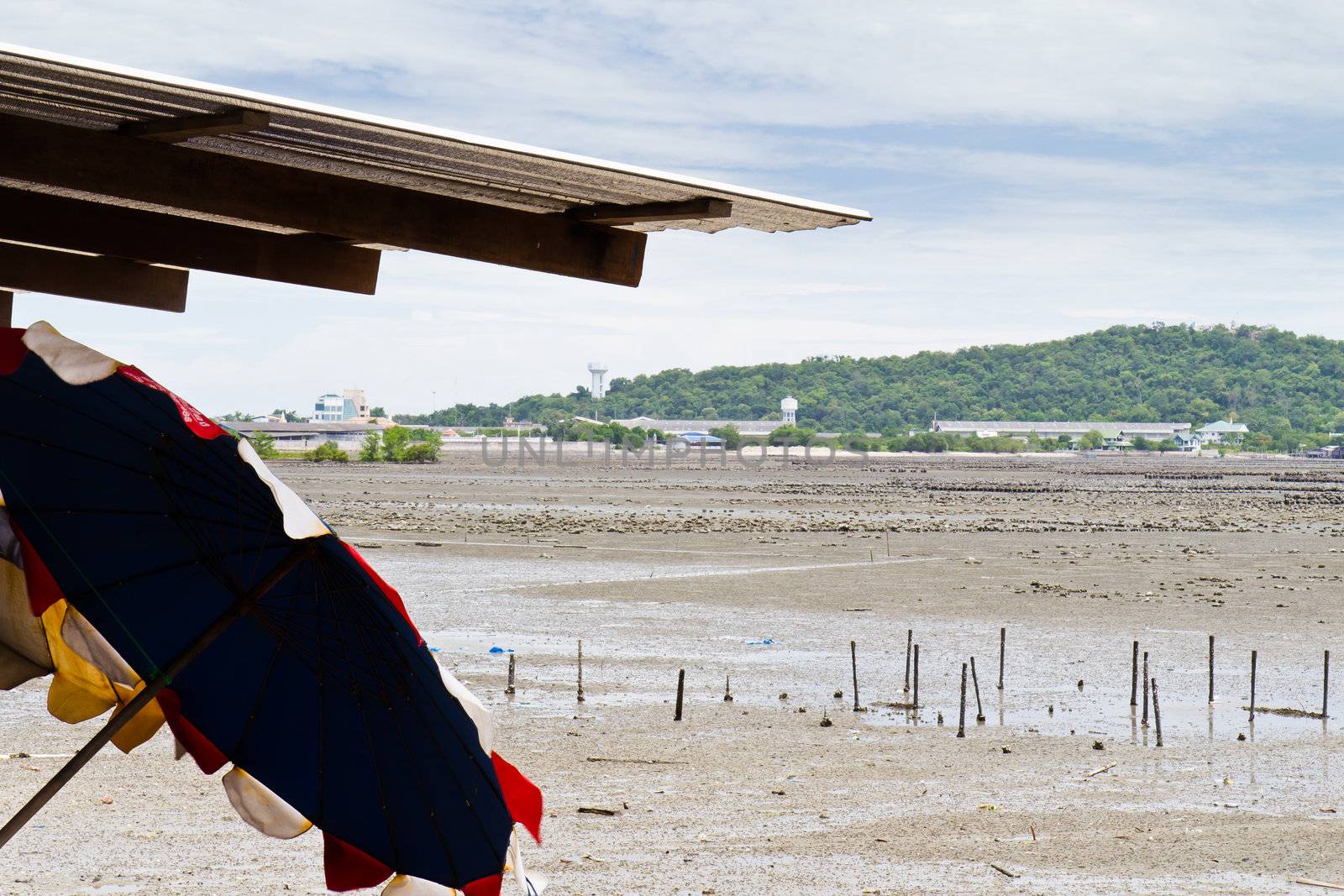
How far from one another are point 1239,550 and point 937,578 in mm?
11931

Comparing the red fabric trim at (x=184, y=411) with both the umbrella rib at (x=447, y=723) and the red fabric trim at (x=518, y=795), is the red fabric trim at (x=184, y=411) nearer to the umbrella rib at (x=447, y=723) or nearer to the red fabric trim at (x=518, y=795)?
the umbrella rib at (x=447, y=723)

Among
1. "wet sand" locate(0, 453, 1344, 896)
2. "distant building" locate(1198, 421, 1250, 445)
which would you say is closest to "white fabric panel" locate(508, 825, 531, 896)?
"wet sand" locate(0, 453, 1344, 896)

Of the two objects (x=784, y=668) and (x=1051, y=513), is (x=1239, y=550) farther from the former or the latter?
(x=784, y=668)

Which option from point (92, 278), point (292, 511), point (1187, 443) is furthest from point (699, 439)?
point (292, 511)

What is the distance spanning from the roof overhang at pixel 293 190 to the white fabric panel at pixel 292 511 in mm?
1054

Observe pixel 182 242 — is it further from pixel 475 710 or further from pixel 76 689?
pixel 475 710

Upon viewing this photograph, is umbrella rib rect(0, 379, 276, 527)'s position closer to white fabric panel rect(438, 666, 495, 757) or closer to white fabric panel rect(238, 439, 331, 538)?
white fabric panel rect(238, 439, 331, 538)

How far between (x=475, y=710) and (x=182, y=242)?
3.56 meters

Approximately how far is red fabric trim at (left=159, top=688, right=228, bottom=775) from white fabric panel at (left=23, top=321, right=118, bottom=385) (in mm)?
1187

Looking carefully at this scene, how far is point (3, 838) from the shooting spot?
363 cm

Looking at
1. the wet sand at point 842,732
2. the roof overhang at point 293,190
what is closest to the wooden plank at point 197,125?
the roof overhang at point 293,190

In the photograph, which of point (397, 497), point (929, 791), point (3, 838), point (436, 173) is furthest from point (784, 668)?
point (397, 497)

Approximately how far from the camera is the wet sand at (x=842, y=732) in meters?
9.84

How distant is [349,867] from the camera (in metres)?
3.93
